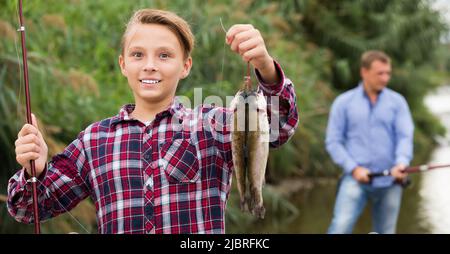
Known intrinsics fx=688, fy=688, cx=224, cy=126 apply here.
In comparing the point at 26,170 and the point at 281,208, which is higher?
the point at 281,208

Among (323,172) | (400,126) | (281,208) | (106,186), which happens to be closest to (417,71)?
(323,172)

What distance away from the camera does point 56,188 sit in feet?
8.65

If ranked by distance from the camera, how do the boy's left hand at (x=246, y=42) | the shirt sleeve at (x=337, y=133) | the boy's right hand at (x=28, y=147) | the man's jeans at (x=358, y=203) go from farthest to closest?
the shirt sleeve at (x=337, y=133)
the man's jeans at (x=358, y=203)
the boy's right hand at (x=28, y=147)
the boy's left hand at (x=246, y=42)

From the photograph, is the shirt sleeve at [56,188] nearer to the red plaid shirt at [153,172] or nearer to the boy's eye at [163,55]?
the red plaid shirt at [153,172]

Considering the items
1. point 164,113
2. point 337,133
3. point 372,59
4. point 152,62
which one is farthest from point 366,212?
point 152,62

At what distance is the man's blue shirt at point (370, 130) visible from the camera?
5723 mm

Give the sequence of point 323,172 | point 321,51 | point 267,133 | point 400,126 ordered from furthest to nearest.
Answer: point 321,51 → point 323,172 → point 400,126 → point 267,133

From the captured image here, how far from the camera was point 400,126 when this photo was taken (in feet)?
18.8

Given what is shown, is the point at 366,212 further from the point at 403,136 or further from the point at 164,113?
the point at 164,113

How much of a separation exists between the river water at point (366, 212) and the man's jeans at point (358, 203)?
1.88 meters

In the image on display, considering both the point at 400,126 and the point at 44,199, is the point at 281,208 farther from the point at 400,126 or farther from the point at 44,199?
the point at 44,199

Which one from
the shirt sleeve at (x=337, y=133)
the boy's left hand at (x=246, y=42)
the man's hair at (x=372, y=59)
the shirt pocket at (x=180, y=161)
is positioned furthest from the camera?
the man's hair at (x=372, y=59)

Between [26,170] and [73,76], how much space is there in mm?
2906

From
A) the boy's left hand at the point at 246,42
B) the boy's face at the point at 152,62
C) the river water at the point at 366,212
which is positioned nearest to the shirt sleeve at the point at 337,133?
the river water at the point at 366,212
